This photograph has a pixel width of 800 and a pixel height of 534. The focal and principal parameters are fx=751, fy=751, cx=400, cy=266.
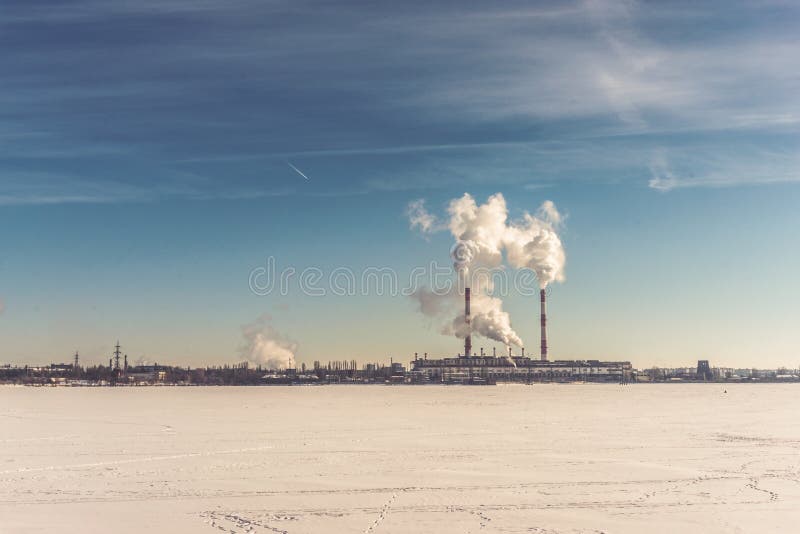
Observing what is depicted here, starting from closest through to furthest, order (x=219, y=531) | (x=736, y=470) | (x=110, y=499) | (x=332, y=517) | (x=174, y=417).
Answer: (x=219, y=531)
(x=332, y=517)
(x=110, y=499)
(x=736, y=470)
(x=174, y=417)

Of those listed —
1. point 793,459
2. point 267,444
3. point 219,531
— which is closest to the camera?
point 219,531

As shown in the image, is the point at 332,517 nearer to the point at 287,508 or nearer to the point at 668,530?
the point at 287,508

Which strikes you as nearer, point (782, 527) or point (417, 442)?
point (782, 527)

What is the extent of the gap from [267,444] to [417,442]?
267 inches

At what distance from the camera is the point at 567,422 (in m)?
46.8

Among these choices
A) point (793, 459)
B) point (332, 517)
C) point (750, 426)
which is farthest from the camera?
point (750, 426)

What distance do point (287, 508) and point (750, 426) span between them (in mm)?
33075

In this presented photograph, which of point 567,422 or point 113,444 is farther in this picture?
point 567,422

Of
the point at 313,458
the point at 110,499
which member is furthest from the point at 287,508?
the point at 313,458

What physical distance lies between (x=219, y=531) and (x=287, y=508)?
2728mm

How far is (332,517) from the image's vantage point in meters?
18.3

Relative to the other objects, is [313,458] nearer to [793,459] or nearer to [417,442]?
[417,442]

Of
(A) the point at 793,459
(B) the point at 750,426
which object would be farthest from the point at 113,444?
(B) the point at 750,426

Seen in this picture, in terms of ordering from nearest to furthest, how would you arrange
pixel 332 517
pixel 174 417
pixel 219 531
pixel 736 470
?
pixel 219 531 < pixel 332 517 < pixel 736 470 < pixel 174 417
